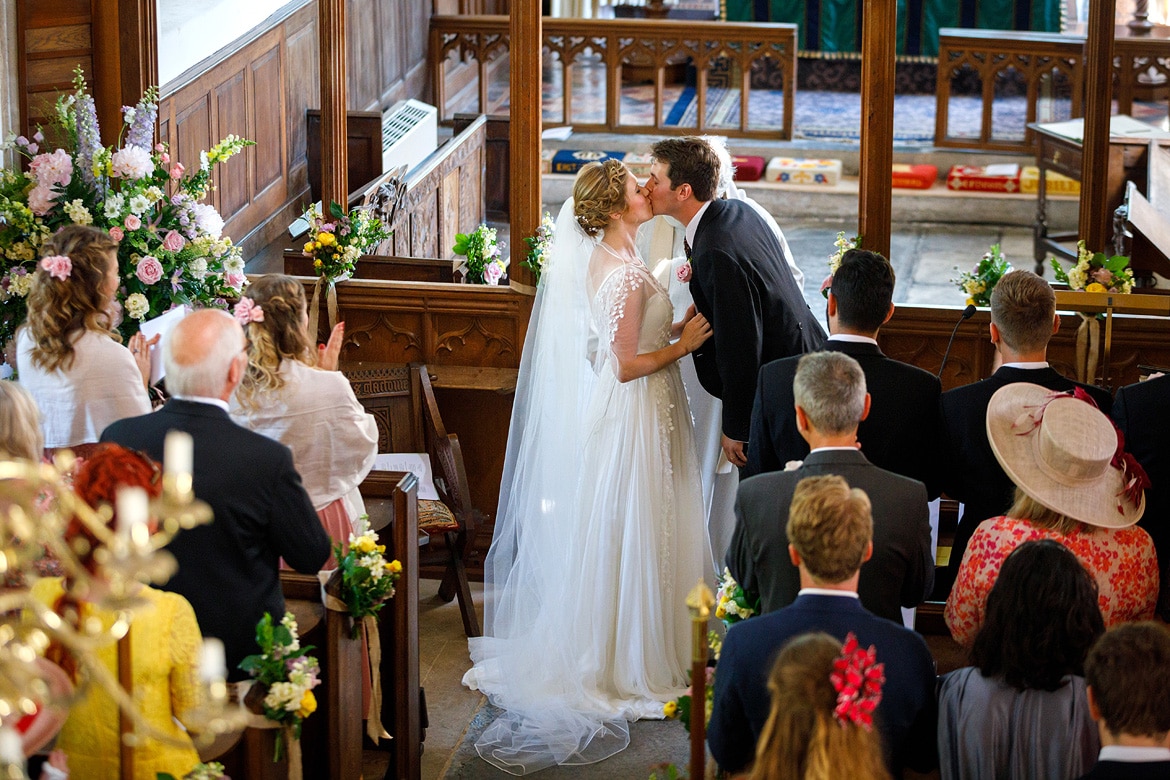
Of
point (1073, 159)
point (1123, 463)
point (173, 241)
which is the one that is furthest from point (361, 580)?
point (1073, 159)

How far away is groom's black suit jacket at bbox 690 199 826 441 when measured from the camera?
431 cm

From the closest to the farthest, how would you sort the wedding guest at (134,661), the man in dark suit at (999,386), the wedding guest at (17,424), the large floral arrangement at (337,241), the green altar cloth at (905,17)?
1. the wedding guest at (134,661)
2. the wedding guest at (17,424)
3. the man in dark suit at (999,386)
4. the large floral arrangement at (337,241)
5. the green altar cloth at (905,17)

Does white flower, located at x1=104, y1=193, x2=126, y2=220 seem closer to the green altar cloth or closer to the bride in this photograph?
the bride

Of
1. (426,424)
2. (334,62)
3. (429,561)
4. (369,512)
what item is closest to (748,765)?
(369,512)

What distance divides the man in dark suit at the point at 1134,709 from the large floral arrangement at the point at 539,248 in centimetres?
335

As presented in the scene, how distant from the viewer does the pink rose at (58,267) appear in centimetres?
376

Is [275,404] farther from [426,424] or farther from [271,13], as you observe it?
[271,13]

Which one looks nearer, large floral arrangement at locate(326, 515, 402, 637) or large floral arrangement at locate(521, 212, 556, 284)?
large floral arrangement at locate(326, 515, 402, 637)

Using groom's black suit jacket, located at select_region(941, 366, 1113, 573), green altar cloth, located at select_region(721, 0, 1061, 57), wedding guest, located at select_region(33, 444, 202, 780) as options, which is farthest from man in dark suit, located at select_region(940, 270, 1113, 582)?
green altar cloth, located at select_region(721, 0, 1061, 57)

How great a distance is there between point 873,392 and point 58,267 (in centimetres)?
222

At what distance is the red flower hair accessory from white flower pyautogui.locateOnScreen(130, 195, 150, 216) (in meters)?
3.34

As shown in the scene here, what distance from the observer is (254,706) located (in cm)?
292

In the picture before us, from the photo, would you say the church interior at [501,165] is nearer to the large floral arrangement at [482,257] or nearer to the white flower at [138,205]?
the large floral arrangement at [482,257]

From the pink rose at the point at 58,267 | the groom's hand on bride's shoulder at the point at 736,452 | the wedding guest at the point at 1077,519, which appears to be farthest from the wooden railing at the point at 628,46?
the wedding guest at the point at 1077,519
